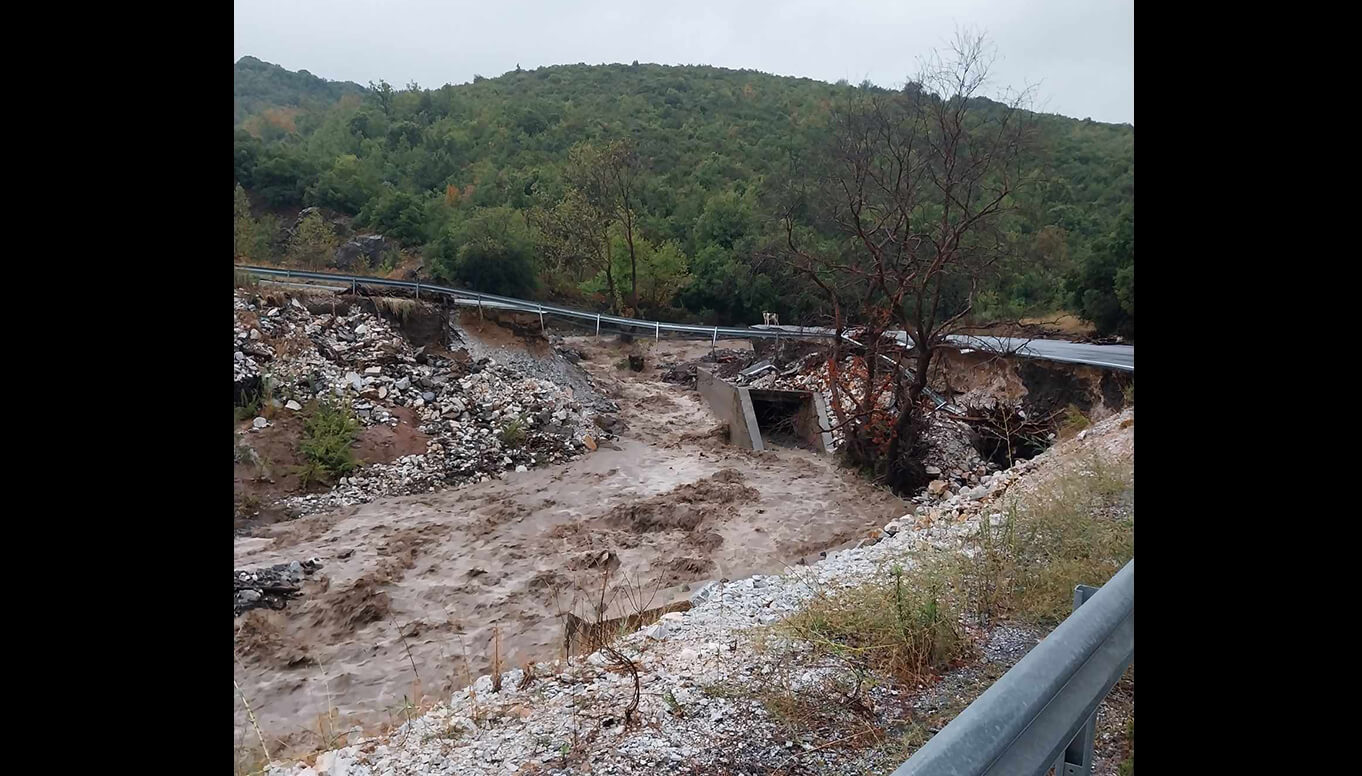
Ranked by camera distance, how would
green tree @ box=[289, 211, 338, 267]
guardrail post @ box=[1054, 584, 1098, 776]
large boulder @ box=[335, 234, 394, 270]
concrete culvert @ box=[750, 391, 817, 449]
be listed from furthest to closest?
large boulder @ box=[335, 234, 394, 270] → green tree @ box=[289, 211, 338, 267] → concrete culvert @ box=[750, 391, 817, 449] → guardrail post @ box=[1054, 584, 1098, 776]

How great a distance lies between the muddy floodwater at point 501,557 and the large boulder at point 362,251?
14556 mm

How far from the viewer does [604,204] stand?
27547 mm

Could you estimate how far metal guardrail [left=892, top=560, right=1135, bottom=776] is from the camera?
4.03ft

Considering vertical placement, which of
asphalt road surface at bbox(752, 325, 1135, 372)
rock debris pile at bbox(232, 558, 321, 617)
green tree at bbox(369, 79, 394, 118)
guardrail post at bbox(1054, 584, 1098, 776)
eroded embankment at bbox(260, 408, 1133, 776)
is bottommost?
rock debris pile at bbox(232, 558, 321, 617)

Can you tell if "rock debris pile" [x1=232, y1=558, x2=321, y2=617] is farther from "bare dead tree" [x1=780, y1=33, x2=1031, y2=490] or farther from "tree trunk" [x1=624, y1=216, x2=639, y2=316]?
"tree trunk" [x1=624, y1=216, x2=639, y2=316]

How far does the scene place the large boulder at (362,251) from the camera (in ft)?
80.8

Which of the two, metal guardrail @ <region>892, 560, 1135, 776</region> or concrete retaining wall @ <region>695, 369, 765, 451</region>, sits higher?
metal guardrail @ <region>892, 560, 1135, 776</region>

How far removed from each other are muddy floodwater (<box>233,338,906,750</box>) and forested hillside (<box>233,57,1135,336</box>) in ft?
16.8

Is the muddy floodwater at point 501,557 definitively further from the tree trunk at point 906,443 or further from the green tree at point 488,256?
the green tree at point 488,256

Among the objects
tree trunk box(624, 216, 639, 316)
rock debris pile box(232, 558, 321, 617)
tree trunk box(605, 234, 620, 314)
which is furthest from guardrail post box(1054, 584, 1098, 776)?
tree trunk box(605, 234, 620, 314)

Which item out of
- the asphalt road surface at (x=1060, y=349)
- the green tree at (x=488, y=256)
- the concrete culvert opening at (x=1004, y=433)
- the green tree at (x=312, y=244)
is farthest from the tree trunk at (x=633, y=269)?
the concrete culvert opening at (x=1004, y=433)
